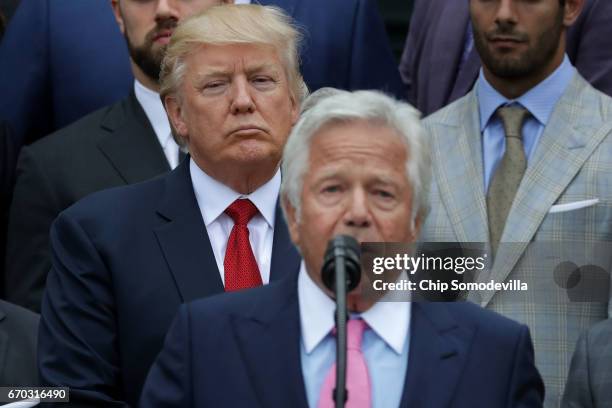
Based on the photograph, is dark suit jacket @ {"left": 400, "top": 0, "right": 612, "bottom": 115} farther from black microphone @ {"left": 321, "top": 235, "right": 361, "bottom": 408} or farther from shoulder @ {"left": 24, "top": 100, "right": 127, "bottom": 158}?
black microphone @ {"left": 321, "top": 235, "right": 361, "bottom": 408}

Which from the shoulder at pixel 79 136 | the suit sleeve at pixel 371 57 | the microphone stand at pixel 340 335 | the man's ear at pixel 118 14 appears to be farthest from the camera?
the suit sleeve at pixel 371 57

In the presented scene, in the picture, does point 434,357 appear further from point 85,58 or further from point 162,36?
point 85,58

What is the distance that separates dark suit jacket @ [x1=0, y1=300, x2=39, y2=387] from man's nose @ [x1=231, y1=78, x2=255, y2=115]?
0.92 meters

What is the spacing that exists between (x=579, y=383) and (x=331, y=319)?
40.8 inches

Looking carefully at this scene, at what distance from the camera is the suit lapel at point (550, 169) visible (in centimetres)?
551

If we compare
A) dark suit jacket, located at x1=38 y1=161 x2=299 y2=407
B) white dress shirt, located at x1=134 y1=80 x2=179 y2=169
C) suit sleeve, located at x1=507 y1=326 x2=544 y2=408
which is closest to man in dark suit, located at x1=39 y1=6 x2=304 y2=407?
dark suit jacket, located at x1=38 y1=161 x2=299 y2=407

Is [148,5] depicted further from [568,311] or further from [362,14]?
[568,311]

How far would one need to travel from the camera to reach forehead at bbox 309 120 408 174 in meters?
4.17

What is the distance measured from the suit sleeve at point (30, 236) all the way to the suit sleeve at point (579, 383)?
1.96m

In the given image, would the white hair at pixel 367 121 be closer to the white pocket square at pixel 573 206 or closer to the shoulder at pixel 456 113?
the white pocket square at pixel 573 206

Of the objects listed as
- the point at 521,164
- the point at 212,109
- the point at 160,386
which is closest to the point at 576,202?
the point at 521,164

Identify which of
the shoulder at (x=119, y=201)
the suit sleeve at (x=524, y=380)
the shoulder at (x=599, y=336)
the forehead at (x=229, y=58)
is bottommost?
the shoulder at (x=599, y=336)

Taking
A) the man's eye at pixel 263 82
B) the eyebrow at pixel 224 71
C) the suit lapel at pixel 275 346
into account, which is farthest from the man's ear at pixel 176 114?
the suit lapel at pixel 275 346

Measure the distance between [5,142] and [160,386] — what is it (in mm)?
2643
